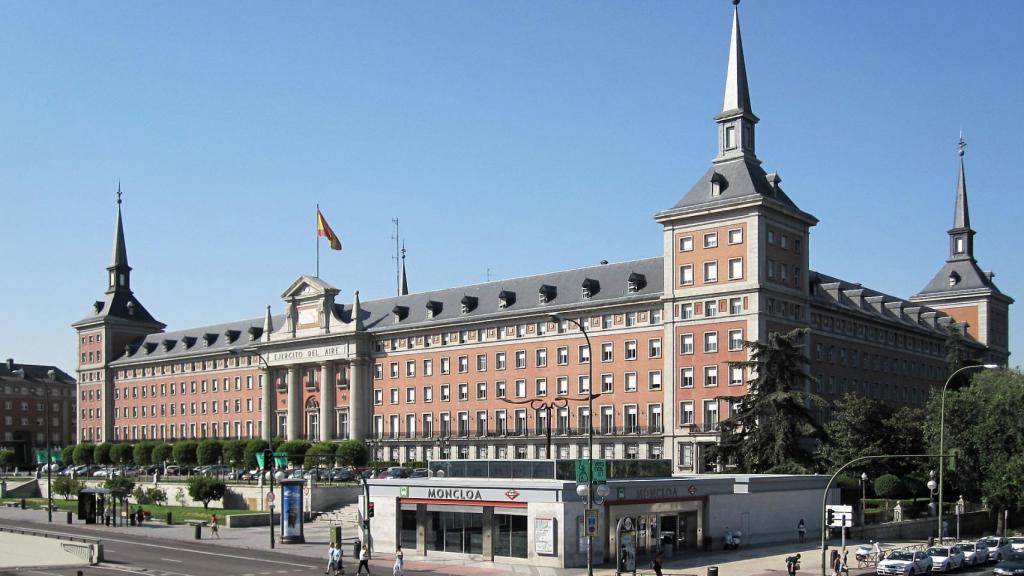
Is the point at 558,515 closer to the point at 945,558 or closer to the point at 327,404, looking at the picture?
the point at 945,558

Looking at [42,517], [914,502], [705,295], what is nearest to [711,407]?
[705,295]

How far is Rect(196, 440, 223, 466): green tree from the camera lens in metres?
123

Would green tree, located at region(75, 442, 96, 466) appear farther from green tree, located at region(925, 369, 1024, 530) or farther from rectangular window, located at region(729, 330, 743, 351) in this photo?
green tree, located at region(925, 369, 1024, 530)

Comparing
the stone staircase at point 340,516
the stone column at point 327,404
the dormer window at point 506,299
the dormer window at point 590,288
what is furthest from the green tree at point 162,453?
the stone staircase at point 340,516

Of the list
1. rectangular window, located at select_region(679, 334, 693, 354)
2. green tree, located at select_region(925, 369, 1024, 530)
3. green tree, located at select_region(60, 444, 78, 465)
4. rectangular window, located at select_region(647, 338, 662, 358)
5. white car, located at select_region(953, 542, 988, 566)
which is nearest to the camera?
white car, located at select_region(953, 542, 988, 566)

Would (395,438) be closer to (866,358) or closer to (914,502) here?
(866,358)

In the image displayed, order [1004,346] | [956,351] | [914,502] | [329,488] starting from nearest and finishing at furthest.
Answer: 1. [914,502]
2. [329,488]
3. [956,351]
4. [1004,346]

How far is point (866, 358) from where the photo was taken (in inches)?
4163

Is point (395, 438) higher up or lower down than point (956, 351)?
lower down

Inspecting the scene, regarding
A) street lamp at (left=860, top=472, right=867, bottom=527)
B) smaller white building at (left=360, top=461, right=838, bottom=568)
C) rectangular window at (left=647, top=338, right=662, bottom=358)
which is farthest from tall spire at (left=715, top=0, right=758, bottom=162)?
smaller white building at (left=360, top=461, right=838, bottom=568)

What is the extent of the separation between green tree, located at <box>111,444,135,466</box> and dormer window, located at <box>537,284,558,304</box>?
5960cm

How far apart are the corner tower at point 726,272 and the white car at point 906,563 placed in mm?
37014

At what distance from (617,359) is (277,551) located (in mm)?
44162

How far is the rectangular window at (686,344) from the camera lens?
92.9 metres
